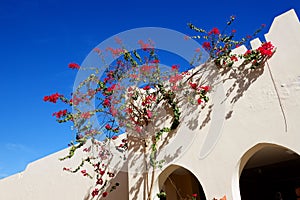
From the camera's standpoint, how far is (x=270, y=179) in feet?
30.7

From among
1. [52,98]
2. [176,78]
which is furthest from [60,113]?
[176,78]

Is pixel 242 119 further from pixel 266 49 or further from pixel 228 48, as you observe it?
pixel 228 48

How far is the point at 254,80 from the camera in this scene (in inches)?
196

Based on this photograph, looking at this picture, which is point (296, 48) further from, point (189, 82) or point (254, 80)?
point (189, 82)

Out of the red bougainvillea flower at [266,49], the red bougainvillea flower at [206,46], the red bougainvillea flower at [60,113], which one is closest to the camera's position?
the red bougainvillea flower at [266,49]

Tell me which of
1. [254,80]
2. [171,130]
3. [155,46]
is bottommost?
[171,130]

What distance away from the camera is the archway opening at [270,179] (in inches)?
322

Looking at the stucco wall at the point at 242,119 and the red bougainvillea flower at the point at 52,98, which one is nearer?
the stucco wall at the point at 242,119

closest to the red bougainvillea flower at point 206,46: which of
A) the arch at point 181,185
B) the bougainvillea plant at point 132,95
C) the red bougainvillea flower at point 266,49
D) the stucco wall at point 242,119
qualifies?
the bougainvillea plant at point 132,95

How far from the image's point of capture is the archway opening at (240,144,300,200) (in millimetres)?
8188

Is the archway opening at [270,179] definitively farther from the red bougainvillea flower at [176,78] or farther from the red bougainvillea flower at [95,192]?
the red bougainvillea flower at [95,192]

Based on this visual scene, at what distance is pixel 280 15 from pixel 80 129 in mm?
5088

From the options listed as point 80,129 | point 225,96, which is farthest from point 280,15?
point 80,129

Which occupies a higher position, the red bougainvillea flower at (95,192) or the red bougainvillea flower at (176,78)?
the red bougainvillea flower at (176,78)
